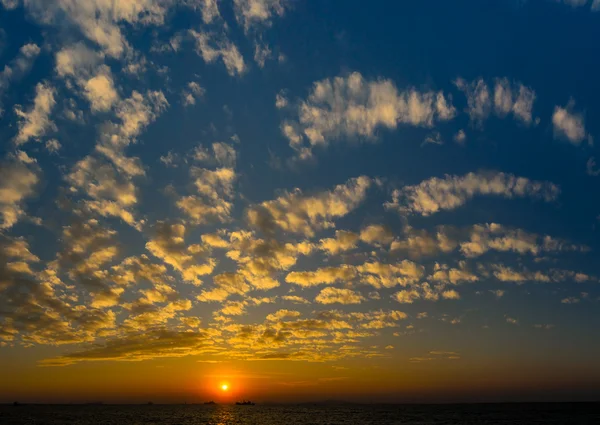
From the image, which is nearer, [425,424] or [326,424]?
[425,424]

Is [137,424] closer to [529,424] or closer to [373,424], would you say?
[373,424]

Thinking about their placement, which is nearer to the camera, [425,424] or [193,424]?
[425,424]

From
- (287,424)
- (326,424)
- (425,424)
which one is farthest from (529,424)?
(287,424)

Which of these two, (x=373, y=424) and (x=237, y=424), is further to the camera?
(x=237, y=424)

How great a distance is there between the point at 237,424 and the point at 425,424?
2277 inches

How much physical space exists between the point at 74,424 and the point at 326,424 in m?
77.6

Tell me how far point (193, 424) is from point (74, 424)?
3559 centimetres

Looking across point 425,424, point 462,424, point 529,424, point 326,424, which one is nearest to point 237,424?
point 326,424

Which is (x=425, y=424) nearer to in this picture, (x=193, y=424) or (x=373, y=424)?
(x=373, y=424)

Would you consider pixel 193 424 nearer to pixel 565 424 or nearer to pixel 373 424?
pixel 373 424

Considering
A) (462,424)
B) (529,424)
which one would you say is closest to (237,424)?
(462,424)

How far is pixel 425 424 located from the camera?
11669cm

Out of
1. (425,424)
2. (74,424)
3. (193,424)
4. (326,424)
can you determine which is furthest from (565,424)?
(74,424)

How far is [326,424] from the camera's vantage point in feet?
409
